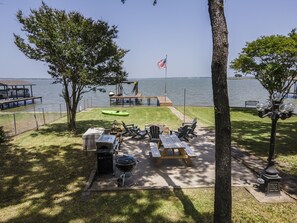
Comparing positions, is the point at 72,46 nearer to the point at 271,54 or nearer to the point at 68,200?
the point at 68,200

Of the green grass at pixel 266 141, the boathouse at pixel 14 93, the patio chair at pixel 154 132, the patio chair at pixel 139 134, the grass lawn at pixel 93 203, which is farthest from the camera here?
the boathouse at pixel 14 93

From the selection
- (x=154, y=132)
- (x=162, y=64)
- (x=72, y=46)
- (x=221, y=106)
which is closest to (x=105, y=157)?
(x=154, y=132)

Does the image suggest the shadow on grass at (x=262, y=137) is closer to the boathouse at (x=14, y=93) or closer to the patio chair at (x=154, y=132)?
the patio chair at (x=154, y=132)

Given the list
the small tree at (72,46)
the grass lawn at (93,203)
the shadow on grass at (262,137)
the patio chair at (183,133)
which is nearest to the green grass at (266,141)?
the shadow on grass at (262,137)

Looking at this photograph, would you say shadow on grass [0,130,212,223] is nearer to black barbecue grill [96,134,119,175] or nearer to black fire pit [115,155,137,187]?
black fire pit [115,155,137,187]

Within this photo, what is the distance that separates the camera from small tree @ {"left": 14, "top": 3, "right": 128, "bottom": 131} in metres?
11.8

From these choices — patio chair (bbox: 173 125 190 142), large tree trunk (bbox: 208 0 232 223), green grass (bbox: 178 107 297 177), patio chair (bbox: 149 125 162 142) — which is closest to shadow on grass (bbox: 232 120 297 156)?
green grass (bbox: 178 107 297 177)

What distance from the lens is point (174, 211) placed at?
4.93 m

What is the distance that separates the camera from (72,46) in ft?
38.2

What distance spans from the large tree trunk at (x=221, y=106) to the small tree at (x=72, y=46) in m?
9.63

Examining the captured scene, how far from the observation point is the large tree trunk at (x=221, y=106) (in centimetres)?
337

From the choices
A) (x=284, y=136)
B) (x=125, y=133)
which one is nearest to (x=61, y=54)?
(x=125, y=133)

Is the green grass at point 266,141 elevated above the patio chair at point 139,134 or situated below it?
below

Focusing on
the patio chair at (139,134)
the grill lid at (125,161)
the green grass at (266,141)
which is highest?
the grill lid at (125,161)
